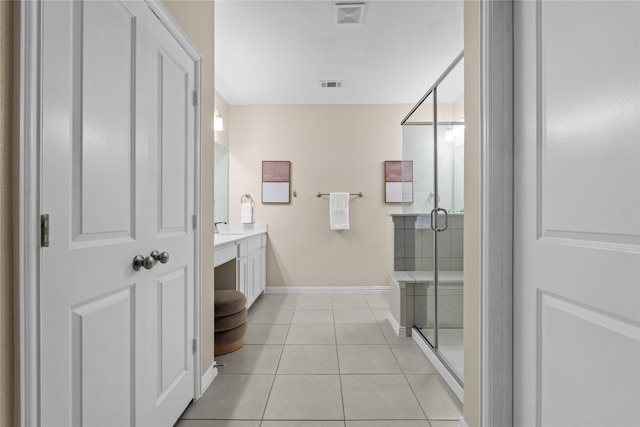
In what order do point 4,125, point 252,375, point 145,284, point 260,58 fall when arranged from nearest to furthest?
point 4,125
point 145,284
point 252,375
point 260,58

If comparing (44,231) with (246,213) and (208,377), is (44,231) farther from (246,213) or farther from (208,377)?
(246,213)

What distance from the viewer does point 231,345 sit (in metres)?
2.41

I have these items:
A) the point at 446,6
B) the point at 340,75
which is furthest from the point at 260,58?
the point at 446,6

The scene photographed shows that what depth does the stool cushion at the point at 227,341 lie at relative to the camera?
236 cm

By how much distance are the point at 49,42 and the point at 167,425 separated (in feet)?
4.98

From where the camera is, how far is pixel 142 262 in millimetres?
1244

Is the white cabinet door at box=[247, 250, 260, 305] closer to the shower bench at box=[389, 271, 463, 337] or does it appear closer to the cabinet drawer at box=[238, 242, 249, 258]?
the cabinet drawer at box=[238, 242, 249, 258]

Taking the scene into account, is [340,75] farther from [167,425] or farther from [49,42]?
[167,425]

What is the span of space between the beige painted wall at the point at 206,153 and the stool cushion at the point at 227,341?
0.89 ft

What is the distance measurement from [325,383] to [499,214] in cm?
142

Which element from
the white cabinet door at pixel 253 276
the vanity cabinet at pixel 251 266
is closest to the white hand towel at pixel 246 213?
the vanity cabinet at pixel 251 266

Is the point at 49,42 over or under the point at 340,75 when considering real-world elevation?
under

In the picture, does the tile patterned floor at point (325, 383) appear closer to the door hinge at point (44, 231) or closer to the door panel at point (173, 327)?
the door panel at point (173, 327)

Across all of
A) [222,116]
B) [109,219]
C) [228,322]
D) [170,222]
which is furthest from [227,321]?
[222,116]
